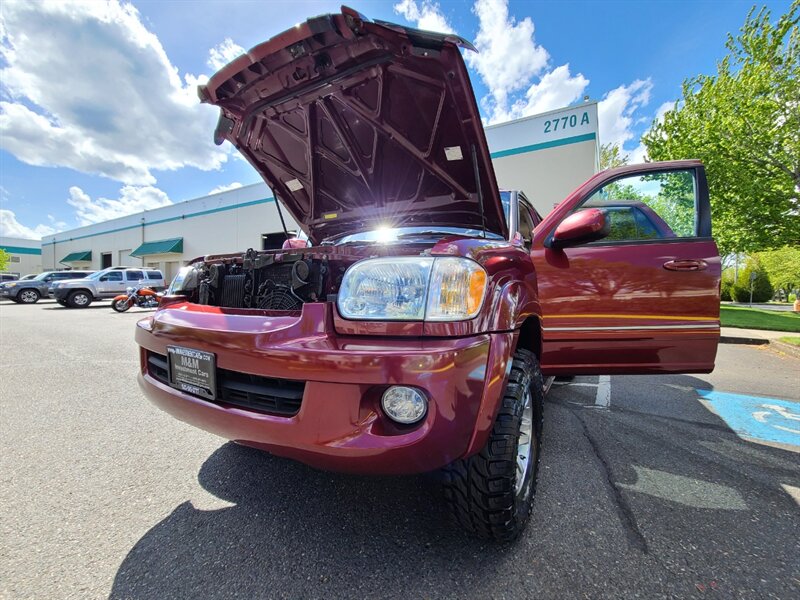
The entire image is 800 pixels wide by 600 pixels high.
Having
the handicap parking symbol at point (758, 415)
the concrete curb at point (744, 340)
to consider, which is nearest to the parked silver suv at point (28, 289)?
the handicap parking symbol at point (758, 415)

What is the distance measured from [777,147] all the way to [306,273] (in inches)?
535

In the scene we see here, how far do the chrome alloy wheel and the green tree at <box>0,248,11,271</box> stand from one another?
66.0 m

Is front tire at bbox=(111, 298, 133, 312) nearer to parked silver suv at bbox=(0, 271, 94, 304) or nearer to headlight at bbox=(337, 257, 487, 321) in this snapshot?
parked silver suv at bbox=(0, 271, 94, 304)

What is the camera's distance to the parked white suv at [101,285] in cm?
1560

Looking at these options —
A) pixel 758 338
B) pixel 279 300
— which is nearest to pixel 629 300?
pixel 279 300

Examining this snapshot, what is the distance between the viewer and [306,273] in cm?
154

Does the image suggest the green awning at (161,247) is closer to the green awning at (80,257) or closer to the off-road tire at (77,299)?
the off-road tire at (77,299)

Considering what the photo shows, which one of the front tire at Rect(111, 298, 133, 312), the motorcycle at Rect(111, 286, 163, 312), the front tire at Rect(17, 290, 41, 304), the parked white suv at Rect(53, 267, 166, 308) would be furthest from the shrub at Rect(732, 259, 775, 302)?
the front tire at Rect(17, 290, 41, 304)

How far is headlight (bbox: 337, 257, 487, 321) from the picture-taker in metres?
1.26

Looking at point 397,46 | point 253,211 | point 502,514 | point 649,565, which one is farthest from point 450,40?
point 253,211

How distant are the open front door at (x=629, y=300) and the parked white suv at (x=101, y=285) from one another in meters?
18.6

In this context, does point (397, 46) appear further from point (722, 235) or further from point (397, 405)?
point (722, 235)

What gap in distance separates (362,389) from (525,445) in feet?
3.26

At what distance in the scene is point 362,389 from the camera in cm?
119
